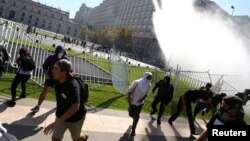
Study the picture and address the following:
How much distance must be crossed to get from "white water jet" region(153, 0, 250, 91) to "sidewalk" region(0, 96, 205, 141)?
15.7 meters

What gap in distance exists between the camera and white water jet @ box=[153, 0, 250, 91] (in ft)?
135

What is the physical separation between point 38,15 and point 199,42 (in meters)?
98.3

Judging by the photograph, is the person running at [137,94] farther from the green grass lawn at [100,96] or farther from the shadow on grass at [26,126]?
the green grass lawn at [100,96]

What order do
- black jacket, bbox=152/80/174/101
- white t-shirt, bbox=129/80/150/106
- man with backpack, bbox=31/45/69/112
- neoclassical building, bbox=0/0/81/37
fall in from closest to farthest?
white t-shirt, bbox=129/80/150/106 → man with backpack, bbox=31/45/69/112 → black jacket, bbox=152/80/174/101 → neoclassical building, bbox=0/0/81/37

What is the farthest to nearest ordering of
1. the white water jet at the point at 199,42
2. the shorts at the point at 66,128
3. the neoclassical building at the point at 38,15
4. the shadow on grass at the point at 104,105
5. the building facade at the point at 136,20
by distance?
the neoclassical building at the point at 38,15
the building facade at the point at 136,20
the white water jet at the point at 199,42
the shadow on grass at the point at 104,105
the shorts at the point at 66,128

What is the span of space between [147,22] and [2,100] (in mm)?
98065

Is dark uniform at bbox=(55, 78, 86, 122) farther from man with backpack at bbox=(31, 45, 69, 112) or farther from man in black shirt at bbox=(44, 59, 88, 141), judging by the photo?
man with backpack at bbox=(31, 45, 69, 112)

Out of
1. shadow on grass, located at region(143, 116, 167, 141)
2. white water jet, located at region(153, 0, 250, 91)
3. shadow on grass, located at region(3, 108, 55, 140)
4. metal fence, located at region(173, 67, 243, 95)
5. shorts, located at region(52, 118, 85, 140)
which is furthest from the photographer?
white water jet, located at region(153, 0, 250, 91)

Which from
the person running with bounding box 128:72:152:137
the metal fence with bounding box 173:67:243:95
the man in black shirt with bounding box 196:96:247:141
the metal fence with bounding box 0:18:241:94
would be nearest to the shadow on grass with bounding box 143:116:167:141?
the person running with bounding box 128:72:152:137

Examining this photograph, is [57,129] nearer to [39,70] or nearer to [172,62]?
[39,70]

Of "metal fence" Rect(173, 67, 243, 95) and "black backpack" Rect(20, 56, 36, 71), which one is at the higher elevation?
"black backpack" Rect(20, 56, 36, 71)

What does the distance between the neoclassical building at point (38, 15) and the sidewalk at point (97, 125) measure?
12502cm

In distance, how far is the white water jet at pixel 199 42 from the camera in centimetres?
4112

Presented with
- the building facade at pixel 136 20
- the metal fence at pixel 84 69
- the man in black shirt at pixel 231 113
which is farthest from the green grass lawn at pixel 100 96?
the building facade at pixel 136 20
